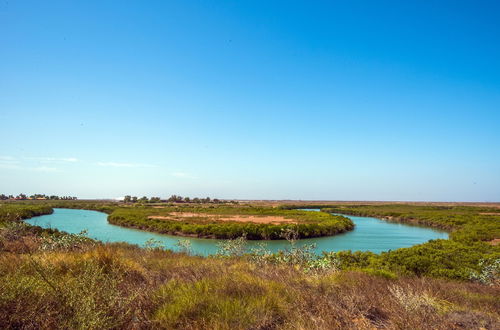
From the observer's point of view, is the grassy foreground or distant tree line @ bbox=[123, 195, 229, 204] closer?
the grassy foreground

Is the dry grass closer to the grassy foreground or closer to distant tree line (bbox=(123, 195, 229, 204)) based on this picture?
the grassy foreground

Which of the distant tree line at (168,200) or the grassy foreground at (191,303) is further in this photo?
the distant tree line at (168,200)

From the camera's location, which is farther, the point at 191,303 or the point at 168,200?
the point at 168,200

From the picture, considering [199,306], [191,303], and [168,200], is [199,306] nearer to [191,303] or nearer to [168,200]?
[191,303]

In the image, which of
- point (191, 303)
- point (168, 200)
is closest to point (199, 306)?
point (191, 303)

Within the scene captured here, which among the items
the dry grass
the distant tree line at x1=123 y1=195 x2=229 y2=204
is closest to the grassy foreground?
the dry grass

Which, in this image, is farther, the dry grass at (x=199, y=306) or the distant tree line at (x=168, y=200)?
the distant tree line at (x=168, y=200)

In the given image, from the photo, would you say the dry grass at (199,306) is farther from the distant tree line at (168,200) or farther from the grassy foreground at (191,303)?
the distant tree line at (168,200)

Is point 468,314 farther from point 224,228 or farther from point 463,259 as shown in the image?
point 224,228

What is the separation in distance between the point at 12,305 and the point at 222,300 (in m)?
2.67

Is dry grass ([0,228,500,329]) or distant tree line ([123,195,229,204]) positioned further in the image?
distant tree line ([123,195,229,204])

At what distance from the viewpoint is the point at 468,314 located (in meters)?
4.63

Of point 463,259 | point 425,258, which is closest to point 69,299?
point 425,258

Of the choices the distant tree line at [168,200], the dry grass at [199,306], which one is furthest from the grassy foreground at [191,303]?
the distant tree line at [168,200]
